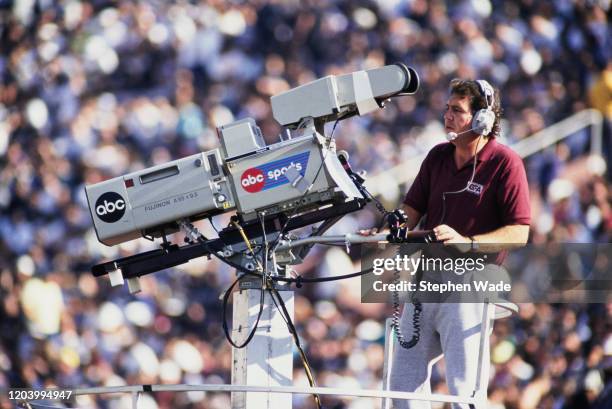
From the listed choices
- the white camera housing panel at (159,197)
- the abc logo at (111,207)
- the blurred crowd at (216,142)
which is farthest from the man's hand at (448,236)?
the blurred crowd at (216,142)

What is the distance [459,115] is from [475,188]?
0.24 meters

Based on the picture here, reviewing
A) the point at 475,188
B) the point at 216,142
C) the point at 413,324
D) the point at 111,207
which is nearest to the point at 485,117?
the point at 475,188

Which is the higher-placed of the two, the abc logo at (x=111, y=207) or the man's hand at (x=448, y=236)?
the abc logo at (x=111, y=207)

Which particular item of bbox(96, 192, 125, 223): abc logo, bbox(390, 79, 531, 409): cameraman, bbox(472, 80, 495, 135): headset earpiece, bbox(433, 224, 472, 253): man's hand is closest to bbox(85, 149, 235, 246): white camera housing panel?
bbox(96, 192, 125, 223): abc logo

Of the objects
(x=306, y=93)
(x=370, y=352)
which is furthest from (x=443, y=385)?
(x=306, y=93)

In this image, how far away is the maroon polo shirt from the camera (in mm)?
3209

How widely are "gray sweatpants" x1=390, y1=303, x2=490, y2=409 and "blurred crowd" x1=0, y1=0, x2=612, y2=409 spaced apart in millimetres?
1856

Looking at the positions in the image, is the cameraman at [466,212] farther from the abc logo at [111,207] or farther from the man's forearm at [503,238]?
the abc logo at [111,207]

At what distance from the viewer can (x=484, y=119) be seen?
3.25 m

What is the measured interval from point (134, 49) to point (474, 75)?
72.1 inches

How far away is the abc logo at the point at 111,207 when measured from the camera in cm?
311

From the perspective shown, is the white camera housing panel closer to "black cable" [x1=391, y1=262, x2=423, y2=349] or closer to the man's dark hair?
"black cable" [x1=391, y1=262, x2=423, y2=349]

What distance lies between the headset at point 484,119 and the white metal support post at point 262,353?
77 centimetres

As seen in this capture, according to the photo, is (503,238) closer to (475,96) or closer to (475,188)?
(475,188)
